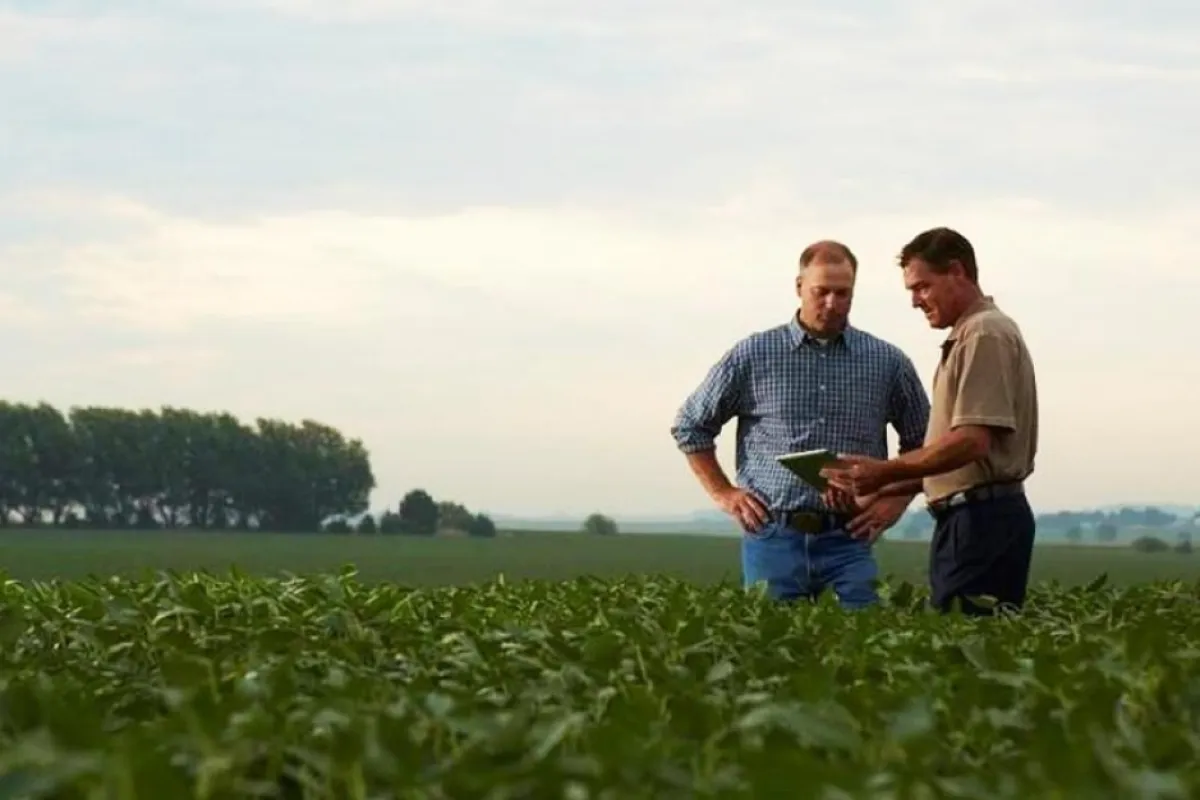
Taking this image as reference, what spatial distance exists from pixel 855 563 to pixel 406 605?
2.74 metres

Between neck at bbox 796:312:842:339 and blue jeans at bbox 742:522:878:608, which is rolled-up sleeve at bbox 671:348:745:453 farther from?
blue jeans at bbox 742:522:878:608

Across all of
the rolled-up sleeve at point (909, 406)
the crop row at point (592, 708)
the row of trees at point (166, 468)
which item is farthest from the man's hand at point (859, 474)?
the row of trees at point (166, 468)

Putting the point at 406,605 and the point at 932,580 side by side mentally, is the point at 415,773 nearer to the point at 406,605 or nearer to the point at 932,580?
the point at 406,605

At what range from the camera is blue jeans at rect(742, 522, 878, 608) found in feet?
31.0

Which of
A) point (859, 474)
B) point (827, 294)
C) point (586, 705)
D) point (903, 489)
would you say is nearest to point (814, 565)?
point (903, 489)

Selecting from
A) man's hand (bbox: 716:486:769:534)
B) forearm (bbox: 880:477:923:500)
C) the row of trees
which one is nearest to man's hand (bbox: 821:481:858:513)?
forearm (bbox: 880:477:923:500)

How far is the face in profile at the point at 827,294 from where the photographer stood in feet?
30.6

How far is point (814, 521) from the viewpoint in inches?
370

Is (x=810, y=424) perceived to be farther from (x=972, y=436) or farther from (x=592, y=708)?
(x=592, y=708)

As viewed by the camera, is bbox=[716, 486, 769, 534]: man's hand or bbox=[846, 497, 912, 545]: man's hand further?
bbox=[716, 486, 769, 534]: man's hand

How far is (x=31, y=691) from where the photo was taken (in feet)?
12.5

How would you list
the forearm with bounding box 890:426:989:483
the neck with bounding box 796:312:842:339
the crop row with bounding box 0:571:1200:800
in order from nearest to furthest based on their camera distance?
1. the crop row with bounding box 0:571:1200:800
2. the forearm with bounding box 890:426:989:483
3. the neck with bounding box 796:312:842:339

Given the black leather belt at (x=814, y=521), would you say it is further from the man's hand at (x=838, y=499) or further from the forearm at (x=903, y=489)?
the forearm at (x=903, y=489)

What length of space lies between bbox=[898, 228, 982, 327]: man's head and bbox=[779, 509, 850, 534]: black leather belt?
4.76 feet
